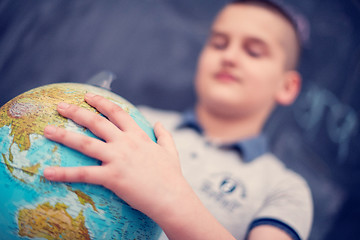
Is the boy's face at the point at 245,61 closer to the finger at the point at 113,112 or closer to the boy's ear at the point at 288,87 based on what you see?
the boy's ear at the point at 288,87

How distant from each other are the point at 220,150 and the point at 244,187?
0.65 ft

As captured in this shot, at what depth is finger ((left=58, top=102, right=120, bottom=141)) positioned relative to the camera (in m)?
0.58

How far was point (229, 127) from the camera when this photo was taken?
47.8 inches

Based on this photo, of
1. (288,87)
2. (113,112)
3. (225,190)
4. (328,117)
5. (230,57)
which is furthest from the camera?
(328,117)

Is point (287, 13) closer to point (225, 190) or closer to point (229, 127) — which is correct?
point (229, 127)

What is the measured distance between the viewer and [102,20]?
1.35 metres

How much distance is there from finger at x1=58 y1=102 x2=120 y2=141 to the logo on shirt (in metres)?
0.52

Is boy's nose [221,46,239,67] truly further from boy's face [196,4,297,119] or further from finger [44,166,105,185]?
finger [44,166,105,185]

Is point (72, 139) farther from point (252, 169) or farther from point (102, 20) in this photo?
point (102, 20)

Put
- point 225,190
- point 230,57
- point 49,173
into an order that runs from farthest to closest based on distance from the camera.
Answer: point 230,57 → point 225,190 → point 49,173

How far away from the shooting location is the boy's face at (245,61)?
1.12 m

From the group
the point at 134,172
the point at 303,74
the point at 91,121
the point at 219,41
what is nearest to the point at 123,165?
the point at 134,172

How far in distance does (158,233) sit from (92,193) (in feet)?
0.73

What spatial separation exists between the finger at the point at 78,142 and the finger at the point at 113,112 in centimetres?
8
